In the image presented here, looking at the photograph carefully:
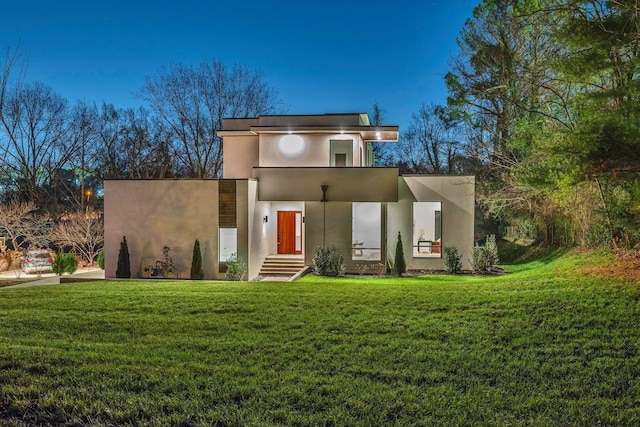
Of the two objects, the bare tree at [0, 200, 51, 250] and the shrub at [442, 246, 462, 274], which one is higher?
the bare tree at [0, 200, 51, 250]

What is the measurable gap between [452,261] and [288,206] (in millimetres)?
7632

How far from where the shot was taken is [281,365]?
216 inches

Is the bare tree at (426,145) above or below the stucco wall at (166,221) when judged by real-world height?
above

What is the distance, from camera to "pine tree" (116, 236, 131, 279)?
53.7 ft

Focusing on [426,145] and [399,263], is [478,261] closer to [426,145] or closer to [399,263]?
[399,263]

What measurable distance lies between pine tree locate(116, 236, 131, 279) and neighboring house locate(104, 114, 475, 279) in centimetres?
44

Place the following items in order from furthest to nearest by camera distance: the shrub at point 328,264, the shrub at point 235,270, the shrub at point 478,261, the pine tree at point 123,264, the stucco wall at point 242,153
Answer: the stucco wall at point 242,153
the shrub at point 478,261
the shrub at point 328,264
the pine tree at point 123,264
the shrub at point 235,270

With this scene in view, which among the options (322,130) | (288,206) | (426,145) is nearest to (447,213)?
(322,130)

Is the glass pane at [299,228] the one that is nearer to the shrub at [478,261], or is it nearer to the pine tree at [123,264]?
the pine tree at [123,264]

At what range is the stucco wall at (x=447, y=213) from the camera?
713 inches

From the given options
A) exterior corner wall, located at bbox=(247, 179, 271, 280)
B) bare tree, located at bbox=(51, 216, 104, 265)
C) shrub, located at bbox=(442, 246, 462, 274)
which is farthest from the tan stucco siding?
bare tree, located at bbox=(51, 216, 104, 265)

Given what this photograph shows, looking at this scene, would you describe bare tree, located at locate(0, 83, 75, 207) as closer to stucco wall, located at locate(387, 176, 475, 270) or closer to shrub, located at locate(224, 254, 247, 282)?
shrub, located at locate(224, 254, 247, 282)

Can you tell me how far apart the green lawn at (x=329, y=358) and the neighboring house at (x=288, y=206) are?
6927 mm

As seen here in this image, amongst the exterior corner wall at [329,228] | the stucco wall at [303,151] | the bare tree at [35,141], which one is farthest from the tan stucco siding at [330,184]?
the bare tree at [35,141]
